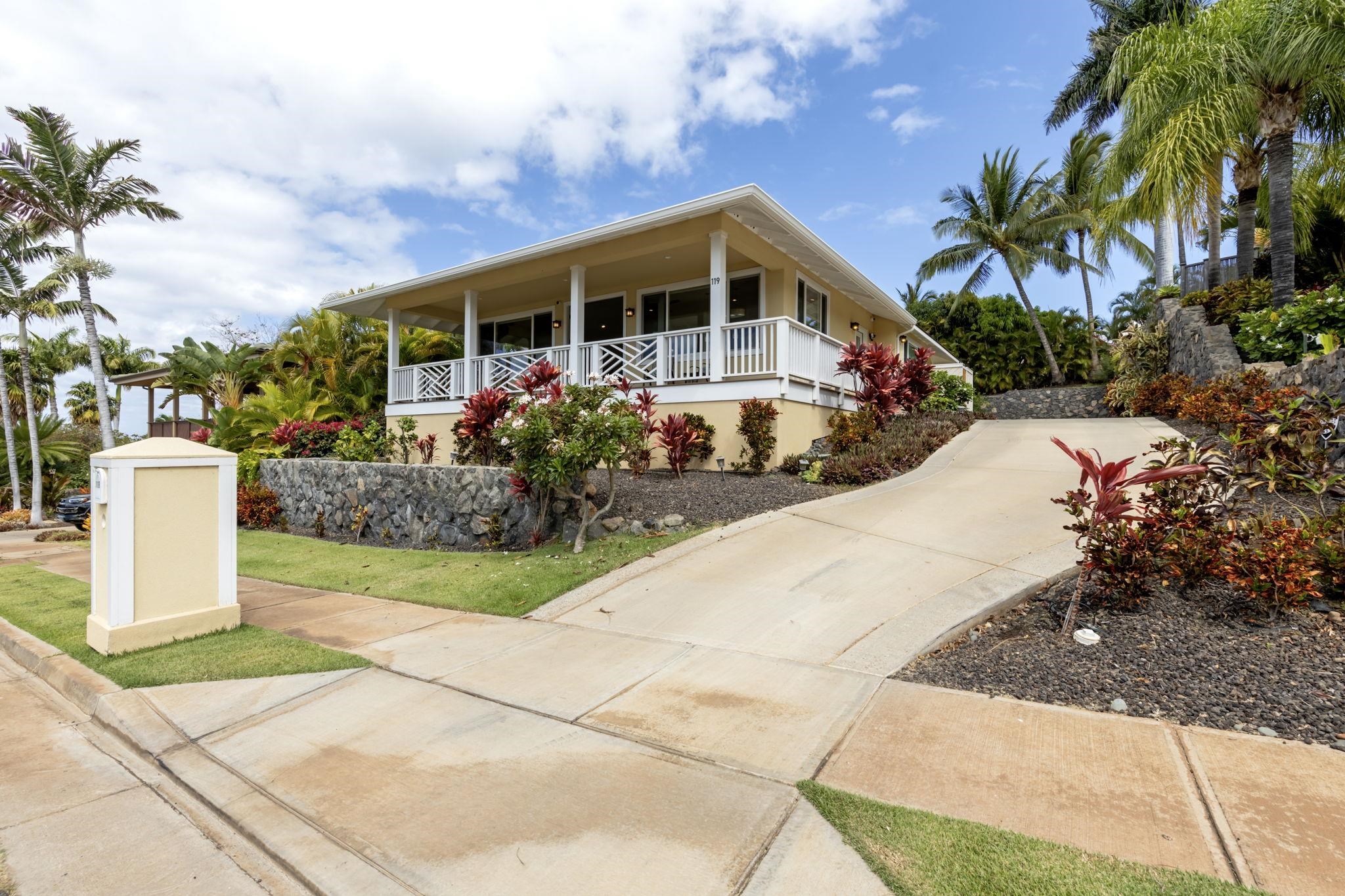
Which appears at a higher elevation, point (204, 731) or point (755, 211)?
point (755, 211)

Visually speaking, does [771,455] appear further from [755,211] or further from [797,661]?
[797,661]

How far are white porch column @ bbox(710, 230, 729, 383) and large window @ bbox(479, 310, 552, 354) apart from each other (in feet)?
20.8

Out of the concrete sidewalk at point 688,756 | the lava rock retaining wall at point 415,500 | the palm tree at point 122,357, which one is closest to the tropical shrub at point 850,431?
the concrete sidewalk at point 688,756

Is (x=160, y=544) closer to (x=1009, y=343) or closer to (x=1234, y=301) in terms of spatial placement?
(x=1234, y=301)

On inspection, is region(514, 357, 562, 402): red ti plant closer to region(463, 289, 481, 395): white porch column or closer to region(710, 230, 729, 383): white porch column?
region(710, 230, 729, 383): white porch column

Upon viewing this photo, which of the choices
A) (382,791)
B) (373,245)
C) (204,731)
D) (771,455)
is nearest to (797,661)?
(382,791)

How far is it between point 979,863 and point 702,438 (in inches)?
313

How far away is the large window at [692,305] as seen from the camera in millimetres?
12773

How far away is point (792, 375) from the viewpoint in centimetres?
980

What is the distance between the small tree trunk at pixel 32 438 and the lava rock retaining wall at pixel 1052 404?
26.9m

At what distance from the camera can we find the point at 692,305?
522 inches

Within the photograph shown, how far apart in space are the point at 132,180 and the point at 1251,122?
78.1 ft

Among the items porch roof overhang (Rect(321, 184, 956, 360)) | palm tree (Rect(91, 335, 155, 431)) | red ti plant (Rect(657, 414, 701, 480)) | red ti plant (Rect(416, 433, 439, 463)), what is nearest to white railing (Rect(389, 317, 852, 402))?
red ti plant (Rect(657, 414, 701, 480))

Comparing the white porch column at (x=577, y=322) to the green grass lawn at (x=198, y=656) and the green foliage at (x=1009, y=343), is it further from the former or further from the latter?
the green foliage at (x=1009, y=343)
